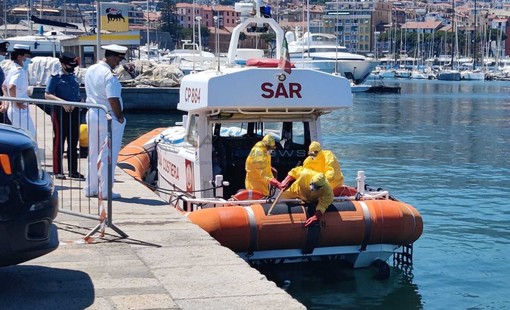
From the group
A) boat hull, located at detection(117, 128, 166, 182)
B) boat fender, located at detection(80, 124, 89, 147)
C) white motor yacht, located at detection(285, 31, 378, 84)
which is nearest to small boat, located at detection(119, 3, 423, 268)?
boat hull, located at detection(117, 128, 166, 182)

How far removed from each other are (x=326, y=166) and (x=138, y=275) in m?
4.79

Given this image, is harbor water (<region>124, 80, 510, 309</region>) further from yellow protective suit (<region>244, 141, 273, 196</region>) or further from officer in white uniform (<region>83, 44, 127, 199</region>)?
officer in white uniform (<region>83, 44, 127, 199</region>)

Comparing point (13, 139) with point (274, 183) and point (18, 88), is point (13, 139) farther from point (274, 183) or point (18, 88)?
point (18, 88)

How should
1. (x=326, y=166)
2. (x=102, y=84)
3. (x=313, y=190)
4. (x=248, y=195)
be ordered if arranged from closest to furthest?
(x=102, y=84) → (x=313, y=190) → (x=248, y=195) → (x=326, y=166)

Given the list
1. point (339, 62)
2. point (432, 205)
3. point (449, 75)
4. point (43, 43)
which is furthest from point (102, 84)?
point (449, 75)

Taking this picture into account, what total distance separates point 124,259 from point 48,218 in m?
1.42

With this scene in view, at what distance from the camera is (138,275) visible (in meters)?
7.83

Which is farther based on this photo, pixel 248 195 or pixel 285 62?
pixel 285 62

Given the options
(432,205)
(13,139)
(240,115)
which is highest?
(13,139)

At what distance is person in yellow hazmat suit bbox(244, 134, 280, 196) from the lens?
39.8ft

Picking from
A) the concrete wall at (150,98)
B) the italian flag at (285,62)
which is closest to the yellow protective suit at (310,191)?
the italian flag at (285,62)

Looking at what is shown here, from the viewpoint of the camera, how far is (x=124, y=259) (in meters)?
8.37

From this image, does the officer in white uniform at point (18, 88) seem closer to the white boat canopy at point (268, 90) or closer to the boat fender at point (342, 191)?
the white boat canopy at point (268, 90)

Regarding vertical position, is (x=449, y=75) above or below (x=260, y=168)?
below
